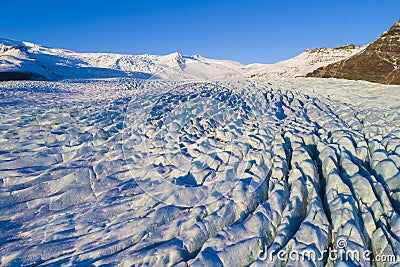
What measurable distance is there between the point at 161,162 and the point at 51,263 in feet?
7.84

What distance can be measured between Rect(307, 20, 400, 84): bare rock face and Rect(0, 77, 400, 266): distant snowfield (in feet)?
25.6

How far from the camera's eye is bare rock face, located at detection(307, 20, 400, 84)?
47.3ft

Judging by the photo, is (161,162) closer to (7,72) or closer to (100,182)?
(100,182)

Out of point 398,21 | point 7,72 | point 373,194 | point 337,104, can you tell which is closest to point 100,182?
point 373,194

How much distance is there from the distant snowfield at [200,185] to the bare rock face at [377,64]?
781 centimetres

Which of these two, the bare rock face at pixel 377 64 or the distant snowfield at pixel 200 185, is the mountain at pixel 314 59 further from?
the distant snowfield at pixel 200 185

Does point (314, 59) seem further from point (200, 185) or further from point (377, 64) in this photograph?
point (200, 185)

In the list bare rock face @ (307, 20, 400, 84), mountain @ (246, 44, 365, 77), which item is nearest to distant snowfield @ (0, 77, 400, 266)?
bare rock face @ (307, 20, 400, 84)

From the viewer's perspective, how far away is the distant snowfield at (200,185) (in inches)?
129

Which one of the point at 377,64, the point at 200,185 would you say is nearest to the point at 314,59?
the point at 377,64

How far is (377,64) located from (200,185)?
14263 millimetres

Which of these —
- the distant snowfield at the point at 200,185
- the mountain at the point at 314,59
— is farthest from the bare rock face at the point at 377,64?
the distant snowfield at the point at 200,185

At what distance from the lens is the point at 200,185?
457 cm

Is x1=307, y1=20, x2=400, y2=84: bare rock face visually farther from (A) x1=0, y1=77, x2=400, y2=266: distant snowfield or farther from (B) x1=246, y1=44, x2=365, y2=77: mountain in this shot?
(A) x1=0, y1=77, x2=400, y2=266: distant snowfield
